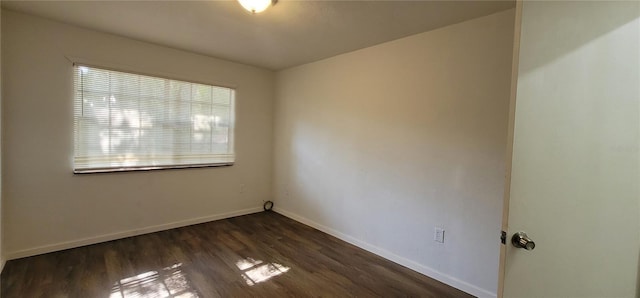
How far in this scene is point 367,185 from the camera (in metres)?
2.94

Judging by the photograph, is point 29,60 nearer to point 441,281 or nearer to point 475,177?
point 475,177

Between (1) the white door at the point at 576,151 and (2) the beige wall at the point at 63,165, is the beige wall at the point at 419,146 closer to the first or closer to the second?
(1) the white door at the point at 576,151

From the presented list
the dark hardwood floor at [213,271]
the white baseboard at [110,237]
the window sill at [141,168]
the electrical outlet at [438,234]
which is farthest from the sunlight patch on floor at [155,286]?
the electrical outlet at [438,234]

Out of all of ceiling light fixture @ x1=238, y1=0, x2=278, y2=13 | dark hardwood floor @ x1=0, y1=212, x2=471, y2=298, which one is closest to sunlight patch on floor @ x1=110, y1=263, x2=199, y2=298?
dark hardwood floor @ x1=0, y1=212, x2=471, y2=298

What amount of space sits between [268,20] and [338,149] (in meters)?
1.64

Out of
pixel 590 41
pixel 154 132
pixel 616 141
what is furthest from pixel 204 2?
pixel 616 141

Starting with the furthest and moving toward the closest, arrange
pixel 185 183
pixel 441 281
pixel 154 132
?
pixel 185 183 → pixel 154 132 → pixel 441 281

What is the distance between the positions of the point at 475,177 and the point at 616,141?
1224 millimetres

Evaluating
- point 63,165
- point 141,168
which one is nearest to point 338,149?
point 141,168

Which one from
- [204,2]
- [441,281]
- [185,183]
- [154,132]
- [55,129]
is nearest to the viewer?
[204,2]

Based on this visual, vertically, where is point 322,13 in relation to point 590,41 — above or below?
above

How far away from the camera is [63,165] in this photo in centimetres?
262

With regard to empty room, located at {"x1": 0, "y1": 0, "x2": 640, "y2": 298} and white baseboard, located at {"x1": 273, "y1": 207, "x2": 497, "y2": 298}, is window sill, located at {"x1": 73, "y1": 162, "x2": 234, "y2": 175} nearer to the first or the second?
empty room, located at {"x1": 0, "y1": 0, "x2": 640, "y2": 298}

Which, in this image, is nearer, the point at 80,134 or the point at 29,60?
the point at 29,60
